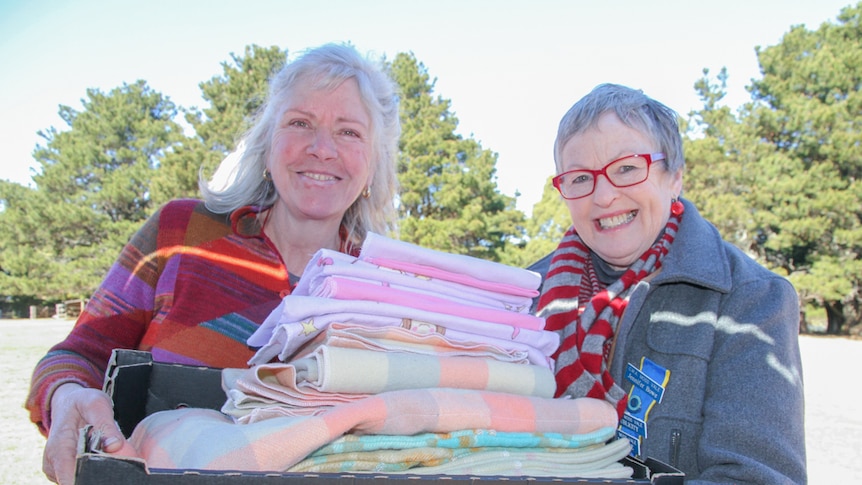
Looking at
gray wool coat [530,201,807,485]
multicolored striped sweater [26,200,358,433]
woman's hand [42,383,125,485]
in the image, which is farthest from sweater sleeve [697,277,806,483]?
multicolored striped sweater [26,200,358,433]

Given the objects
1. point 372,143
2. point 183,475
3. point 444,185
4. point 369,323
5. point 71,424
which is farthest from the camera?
point 444,185

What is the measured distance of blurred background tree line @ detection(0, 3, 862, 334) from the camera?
86.4 ft

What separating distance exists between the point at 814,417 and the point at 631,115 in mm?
11731

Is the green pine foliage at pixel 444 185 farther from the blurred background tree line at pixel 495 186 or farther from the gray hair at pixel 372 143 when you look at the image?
the gray hair at pixel 372 143

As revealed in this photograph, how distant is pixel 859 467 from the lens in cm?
817

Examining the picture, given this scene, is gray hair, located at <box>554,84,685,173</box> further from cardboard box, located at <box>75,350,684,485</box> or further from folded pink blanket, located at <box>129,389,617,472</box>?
cardboard box, located at <box>75,350,684,485</box>

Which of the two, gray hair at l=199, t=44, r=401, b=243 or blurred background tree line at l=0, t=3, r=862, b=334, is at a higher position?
blurred background tree line at l=0, t=3, r=862, b=334

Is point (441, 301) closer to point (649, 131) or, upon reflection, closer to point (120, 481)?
point (120, 481)

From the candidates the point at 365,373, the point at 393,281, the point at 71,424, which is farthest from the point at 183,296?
the point at 365,373

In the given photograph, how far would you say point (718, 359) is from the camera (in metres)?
1.59

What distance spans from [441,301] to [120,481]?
69 centimetres

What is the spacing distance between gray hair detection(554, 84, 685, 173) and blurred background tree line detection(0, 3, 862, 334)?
23.0 metres

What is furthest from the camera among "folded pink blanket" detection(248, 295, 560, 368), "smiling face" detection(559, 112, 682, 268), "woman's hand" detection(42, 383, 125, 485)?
"smiling face" detection(559, 112, 682, 268)

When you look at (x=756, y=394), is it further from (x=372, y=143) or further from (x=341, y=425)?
(x=372, y=143)
